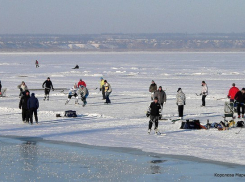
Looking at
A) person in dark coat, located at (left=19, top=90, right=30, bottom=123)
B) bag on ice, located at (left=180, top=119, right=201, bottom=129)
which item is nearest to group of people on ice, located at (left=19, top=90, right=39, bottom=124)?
person in dark coat, located at (left=19, top=90, right=30, bottom=123)

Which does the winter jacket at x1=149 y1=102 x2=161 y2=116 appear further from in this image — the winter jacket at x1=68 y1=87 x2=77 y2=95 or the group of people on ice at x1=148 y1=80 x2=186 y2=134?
the winter jacket at x1=68 y1=87 x2=77 y2=95

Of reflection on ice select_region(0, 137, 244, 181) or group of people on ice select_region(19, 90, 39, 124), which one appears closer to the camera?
reflection on ice select_region(0, 137, 244, 181)

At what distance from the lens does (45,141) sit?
1822 centimetres

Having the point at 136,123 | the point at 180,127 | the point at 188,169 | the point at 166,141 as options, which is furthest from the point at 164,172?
the point at 136,123

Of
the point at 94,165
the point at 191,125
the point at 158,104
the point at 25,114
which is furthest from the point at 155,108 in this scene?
the point at 25,114

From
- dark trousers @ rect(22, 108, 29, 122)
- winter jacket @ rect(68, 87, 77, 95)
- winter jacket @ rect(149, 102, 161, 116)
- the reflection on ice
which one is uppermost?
winter jacket @ rect(68, 87, 77, 95)

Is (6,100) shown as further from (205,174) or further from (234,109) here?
(205,174)

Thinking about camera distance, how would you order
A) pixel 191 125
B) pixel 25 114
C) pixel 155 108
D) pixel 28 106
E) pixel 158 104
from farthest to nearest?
pixel 25 114
pixel 28 106
pixel 191 125
pixel 158 104
pixel 155 108

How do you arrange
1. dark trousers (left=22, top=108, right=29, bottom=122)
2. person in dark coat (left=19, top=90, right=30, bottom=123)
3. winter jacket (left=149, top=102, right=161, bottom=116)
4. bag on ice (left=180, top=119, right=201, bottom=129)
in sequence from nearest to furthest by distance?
winter jacket (left=149, top=102, right=161, bottom=116) < bag on ice (left=180, top=119, right=201, bottom=129) < person in dark coat (left=19, top=90, right=30, bottom=123) < dark trousers (left=22, top=108, right=29, bottom=122)

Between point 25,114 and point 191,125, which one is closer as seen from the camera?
point 191,125

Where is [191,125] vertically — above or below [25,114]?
below

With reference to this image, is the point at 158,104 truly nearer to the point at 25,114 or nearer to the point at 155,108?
the point at 155,108

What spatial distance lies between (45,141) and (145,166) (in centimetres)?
513

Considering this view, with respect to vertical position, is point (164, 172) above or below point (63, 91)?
below
